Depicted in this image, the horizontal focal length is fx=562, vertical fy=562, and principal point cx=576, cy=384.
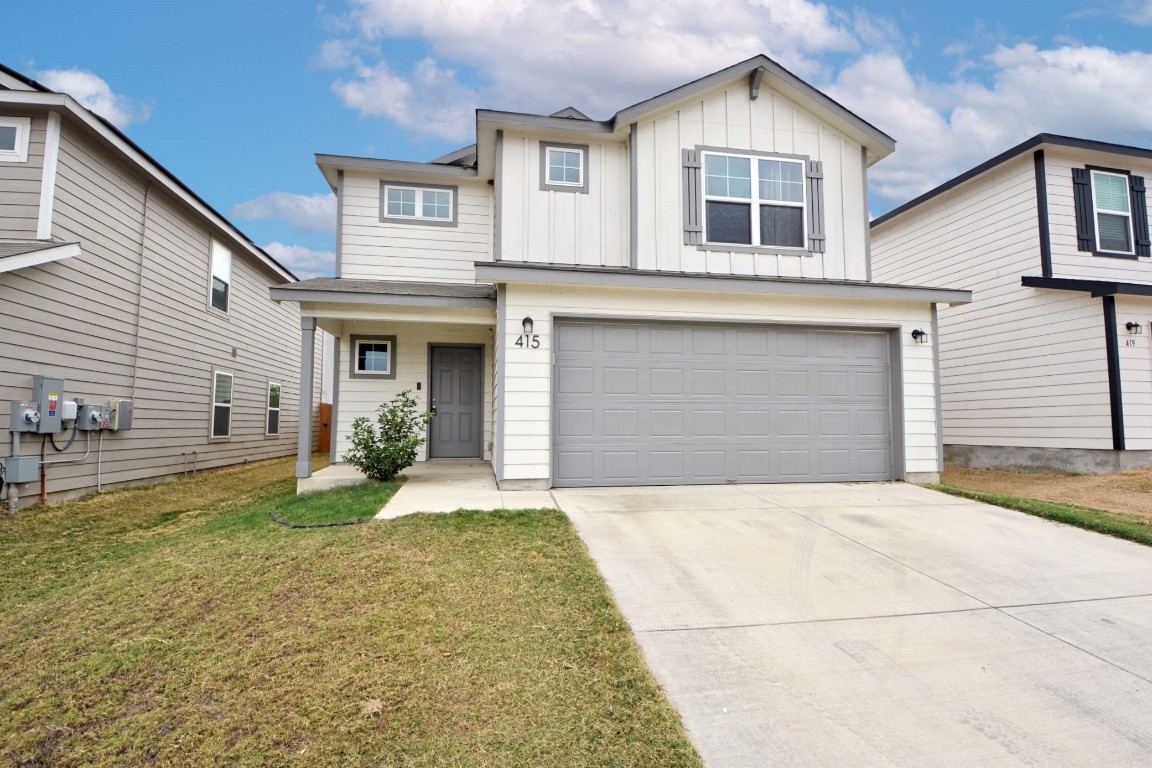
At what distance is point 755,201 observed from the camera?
27.8 feet

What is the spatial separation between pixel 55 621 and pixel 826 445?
808 centimetres

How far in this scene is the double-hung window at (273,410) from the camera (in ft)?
46.6

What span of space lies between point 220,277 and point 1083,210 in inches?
669

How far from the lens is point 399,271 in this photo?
32.7 feet

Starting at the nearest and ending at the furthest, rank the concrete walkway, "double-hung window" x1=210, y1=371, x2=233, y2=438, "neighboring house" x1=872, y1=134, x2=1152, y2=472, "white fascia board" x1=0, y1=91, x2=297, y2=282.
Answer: the concrete walkway → "white fascia board" x1=0, y1=91, x2=297, y2=282 → "neighboring house" x1=872, y1=134, x2=1152, y2=472 → "double-hung window" x1=210, y1=371, x2=233, y2=438

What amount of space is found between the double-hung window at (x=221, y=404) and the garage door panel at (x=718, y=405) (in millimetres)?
8362

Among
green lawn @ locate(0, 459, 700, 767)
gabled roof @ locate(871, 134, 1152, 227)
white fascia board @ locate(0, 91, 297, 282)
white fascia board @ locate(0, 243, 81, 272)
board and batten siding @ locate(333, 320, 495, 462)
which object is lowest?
green lawn @ locate(0, 459, 700, 767)

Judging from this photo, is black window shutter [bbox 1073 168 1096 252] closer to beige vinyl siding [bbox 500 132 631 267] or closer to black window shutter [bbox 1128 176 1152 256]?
black window shutter [bbox 1128 176 1152 256]

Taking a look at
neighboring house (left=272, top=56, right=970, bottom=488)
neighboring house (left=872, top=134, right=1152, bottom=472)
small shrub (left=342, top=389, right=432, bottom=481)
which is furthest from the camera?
neighboring house (left=872, top=134, right=1152, bottom=472)

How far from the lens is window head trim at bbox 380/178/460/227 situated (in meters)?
10.0

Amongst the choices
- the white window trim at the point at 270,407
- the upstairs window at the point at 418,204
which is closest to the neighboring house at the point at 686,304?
the upstairs window at the point at 418,204

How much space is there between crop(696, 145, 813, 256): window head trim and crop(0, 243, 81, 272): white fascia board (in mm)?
8299

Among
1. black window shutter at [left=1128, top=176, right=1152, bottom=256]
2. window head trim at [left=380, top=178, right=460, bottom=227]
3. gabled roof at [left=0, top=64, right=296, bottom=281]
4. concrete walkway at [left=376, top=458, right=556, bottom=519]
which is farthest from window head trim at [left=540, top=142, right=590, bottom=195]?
black window shutter at [left=1128, top=176, right=1152, bottom=256]

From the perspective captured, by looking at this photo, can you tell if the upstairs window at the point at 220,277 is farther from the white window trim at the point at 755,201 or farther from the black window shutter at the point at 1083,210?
the black window shutter at the point at 1083,210
